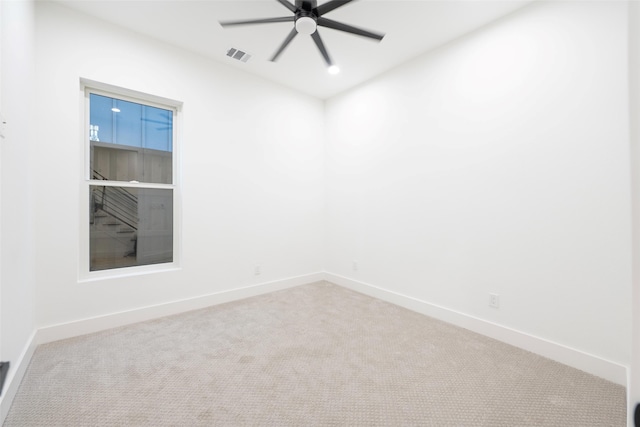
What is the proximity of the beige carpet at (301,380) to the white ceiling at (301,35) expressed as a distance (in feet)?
8.88

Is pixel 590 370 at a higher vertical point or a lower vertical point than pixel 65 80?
lower

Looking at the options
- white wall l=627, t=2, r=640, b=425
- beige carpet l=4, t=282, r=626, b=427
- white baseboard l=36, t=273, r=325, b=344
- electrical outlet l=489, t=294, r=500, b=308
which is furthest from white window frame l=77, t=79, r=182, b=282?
white wall l=627, t=2, r=640, b=425

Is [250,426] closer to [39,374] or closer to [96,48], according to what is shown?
[39,374]

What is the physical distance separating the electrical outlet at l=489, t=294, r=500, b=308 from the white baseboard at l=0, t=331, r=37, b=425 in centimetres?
328

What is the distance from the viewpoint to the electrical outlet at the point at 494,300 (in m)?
2.48

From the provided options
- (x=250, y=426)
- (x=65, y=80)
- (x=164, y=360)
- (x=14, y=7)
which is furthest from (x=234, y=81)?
(x=250, y=426)

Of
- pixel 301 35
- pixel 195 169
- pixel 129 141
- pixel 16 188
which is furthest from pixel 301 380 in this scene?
pixel 301 35

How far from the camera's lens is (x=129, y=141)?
113 inches

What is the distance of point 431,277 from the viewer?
297 cm

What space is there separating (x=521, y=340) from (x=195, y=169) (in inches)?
133

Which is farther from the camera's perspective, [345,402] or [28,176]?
[28,176]

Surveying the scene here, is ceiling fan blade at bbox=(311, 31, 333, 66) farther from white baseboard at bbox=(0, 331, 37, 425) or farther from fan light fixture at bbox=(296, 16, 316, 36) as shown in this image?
white baseboard at bbox=(0, 331, 37, 425)

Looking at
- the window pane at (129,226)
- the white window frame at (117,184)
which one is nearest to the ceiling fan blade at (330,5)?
the white window frame at (117,184)

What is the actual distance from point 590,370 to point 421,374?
1172mm
